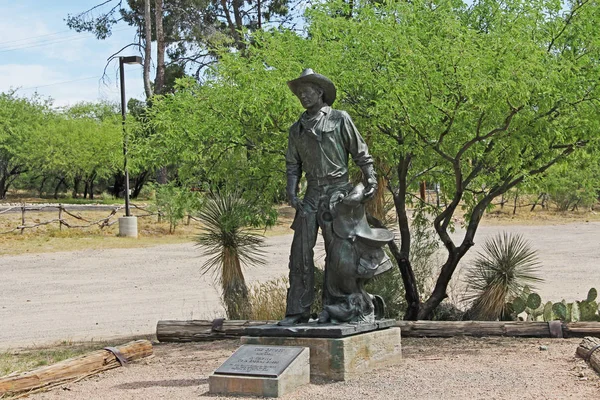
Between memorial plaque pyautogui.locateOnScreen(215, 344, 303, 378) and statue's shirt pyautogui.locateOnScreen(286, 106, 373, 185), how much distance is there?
5.63 feet

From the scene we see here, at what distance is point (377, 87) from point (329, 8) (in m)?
1.78

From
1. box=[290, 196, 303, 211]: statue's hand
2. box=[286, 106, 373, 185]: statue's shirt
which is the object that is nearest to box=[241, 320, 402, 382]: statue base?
box=[290, 196, 303, 211]: statue's hand

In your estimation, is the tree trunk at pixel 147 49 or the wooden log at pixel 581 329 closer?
the wooden log at pixel 581 329

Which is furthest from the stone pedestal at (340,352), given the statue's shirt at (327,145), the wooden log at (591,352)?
the wooden log at (591,352)

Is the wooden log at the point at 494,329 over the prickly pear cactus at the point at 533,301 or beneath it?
beneath

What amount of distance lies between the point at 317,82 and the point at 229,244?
502 cm

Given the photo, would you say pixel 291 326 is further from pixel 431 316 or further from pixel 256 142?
pixel 431 316

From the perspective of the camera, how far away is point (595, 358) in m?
8.05

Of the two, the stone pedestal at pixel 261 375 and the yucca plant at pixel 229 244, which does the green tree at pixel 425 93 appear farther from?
the stone pedestal at pixel 261 375

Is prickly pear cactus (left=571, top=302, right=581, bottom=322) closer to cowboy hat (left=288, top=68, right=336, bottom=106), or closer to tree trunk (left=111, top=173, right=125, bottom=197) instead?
cowboy hat (left=288, top=68, right=336, bottom=106)

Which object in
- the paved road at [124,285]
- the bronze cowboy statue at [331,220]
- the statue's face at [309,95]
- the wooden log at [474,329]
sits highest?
the statue's face at [309,95]

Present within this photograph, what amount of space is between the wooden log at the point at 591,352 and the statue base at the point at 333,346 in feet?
6.67

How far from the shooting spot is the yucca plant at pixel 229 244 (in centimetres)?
1230

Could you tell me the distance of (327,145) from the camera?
26.5ft
